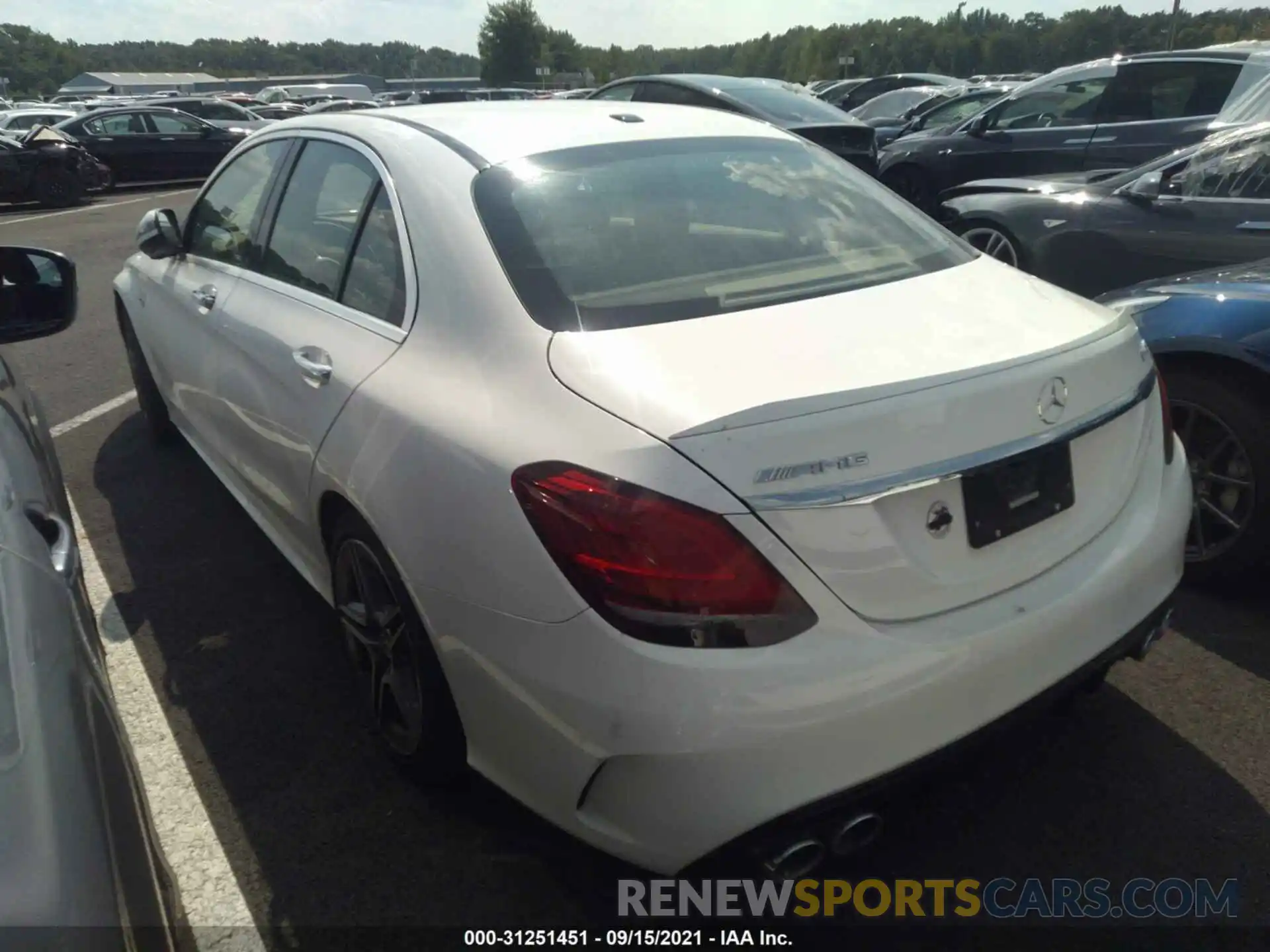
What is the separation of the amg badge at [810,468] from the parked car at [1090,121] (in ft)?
23.1

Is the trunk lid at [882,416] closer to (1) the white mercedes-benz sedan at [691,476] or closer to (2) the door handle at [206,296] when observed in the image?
(1) the white mercedes-benz sedan at [691,476]

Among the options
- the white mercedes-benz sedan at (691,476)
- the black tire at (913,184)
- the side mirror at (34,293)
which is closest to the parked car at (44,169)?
the black tire at (913,184)

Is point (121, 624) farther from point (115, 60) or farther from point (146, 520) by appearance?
point (115, 60)

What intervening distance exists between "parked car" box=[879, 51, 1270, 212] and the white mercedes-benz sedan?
Result: 633cm

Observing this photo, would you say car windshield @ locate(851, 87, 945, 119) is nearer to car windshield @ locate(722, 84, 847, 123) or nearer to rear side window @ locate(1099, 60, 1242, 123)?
car windshield @ locate(722, 84, 847, 123)

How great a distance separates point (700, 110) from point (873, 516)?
6.86 feet

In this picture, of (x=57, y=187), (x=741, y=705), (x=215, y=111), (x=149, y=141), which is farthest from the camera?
(x=215, y=111)

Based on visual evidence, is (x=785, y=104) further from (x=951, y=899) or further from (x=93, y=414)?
(x=951, y=899)

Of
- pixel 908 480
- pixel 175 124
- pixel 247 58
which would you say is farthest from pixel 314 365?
pixel 247 58

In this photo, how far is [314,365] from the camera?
2.77 metres

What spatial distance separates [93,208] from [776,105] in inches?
506

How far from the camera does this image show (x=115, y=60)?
116 meters

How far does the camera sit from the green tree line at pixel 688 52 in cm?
7050

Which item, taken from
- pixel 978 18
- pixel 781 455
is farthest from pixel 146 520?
pixel 978 18
